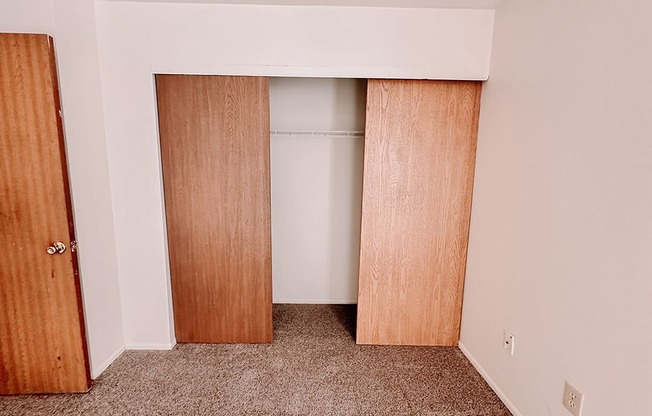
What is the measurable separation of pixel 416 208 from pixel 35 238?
2278mm

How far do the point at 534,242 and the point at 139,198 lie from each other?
240 cm

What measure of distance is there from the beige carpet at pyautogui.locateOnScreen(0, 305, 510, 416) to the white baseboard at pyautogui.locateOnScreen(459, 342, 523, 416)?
42 mm

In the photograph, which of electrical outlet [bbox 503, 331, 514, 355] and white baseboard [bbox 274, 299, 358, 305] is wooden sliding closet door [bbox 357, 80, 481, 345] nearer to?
electrical outlet [bbox 503, 331, 514, 355]

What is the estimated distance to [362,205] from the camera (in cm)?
238

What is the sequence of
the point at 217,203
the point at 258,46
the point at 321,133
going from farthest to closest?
1. the point at 321,133
2. the point at 217,203
3. the point at 258,46

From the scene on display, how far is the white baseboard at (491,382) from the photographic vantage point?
1.88m

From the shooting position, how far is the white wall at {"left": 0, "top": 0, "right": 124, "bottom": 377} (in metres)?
1.82

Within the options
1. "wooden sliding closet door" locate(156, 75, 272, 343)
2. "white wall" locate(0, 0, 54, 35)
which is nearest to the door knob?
"wooden sliding closet door" locate(156, 75, 272, 343)

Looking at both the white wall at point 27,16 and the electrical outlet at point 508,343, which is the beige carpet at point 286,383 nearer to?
the electrical outlet at point 508,343

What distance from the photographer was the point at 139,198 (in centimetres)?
230

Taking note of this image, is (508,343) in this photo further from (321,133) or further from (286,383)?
(321,133)

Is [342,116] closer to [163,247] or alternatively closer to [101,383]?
[163,247]

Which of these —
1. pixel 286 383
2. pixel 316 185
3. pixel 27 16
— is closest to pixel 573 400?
pixel 286 383

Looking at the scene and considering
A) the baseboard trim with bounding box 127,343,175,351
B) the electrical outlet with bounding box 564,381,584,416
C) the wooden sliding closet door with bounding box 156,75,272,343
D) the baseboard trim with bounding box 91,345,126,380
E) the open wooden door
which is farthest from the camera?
the baseboard trim with bounding box 127,343,175,351
